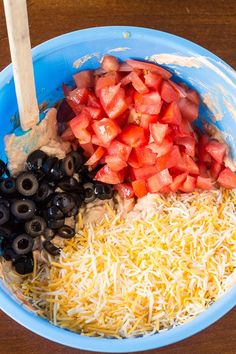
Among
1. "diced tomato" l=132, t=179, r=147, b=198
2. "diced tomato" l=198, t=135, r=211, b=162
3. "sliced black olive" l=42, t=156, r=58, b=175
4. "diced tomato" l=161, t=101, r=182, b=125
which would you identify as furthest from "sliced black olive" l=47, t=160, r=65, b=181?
"diced tomato" l=198, t=135, r=211, b=162

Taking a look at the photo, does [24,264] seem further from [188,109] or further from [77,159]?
[188,109]

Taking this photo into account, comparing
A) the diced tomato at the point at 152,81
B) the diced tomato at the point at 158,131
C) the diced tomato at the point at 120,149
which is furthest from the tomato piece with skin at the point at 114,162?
the diced tomato at the point at 152,81

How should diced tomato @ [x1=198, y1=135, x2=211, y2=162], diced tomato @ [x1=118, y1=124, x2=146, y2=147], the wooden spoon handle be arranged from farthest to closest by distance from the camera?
diced tomato @ [x1=198, y1=135, x2=211, y2=162], diced tomato @ [x1=118, y1=124, x2=146, y2=147], the wooden spoon handle

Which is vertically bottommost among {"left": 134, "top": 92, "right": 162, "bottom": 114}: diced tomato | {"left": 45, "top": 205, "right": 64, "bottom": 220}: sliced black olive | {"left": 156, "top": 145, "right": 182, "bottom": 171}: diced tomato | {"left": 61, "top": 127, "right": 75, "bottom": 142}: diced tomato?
{"left": 45, "top": 205, "right": 64, "bottom": 220}: sliced black olive

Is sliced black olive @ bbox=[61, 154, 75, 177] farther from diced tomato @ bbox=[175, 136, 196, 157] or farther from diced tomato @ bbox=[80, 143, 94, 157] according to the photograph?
diced tomato @ bbox=[175, 136, 196, 157]

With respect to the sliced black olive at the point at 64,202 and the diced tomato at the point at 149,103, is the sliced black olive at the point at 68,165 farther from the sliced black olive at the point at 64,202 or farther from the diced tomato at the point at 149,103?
the diced tomato at the point at 149,103

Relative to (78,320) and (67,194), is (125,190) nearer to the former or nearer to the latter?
(67,194)

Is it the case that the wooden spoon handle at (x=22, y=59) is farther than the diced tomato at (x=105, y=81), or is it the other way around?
the diced tomato at (x=105, y=81)

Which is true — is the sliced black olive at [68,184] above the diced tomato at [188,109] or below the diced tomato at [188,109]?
below
